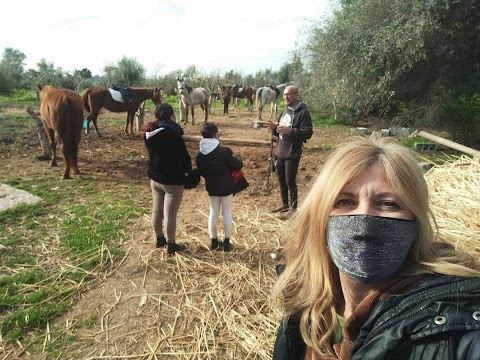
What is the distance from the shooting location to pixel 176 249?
165 inches

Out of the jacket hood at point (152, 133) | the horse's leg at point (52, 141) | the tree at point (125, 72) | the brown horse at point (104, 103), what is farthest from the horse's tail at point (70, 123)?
the tree at point (125, 72)

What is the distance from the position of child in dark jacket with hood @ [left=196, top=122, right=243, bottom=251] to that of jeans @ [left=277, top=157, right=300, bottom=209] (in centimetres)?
126

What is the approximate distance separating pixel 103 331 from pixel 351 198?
2.81m

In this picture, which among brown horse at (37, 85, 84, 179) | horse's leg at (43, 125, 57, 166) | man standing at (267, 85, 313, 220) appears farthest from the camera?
horse's leg at (43, 125, 57, 166)

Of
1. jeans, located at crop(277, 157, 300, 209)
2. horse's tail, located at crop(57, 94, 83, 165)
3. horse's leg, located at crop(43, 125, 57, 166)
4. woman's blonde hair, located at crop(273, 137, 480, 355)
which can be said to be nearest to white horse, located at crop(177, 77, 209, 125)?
horse's leg, located at crop(43, 125, 57, 166)

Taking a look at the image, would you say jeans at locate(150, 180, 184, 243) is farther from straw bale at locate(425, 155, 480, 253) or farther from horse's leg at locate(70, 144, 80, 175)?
horse's leg at locate(70, 144, 80, 175)

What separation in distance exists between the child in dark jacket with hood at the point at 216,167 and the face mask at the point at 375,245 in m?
2.71

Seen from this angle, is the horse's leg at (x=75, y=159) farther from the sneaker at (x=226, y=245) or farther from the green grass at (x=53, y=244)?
the sneaker at (x=226, y=245)

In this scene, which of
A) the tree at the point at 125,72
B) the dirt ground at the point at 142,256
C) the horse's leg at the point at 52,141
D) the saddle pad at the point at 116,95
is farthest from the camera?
the tree at the point at 125,72

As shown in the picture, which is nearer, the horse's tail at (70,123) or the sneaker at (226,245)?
the sneaker at (226,245)

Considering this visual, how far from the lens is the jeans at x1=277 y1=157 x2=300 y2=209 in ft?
16.0

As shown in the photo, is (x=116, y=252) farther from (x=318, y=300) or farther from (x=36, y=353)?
(x=318, y=300)

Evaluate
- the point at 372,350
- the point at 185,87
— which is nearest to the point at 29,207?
the point at 372,350

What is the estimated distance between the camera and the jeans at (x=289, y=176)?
4887mm
